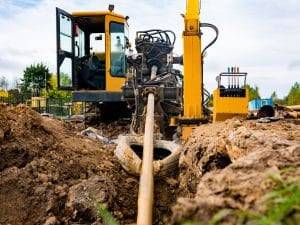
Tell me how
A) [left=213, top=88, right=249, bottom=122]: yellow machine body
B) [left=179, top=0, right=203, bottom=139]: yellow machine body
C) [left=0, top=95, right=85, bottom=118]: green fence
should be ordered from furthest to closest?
[left=0, top=95, right=85, bottom=118]: green fence < [left=179, top=0, right=203, bottom=139]: yellow machine body < [left=213, top=88, right=249, bottom=122]: yellow machine body

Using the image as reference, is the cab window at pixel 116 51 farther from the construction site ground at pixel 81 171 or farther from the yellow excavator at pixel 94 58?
the construction site ground at pixel 81 171

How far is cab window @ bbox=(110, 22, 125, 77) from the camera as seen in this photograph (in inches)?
465

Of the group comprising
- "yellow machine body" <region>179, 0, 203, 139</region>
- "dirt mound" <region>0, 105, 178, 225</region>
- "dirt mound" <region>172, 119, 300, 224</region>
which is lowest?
"dirt mound" <region>0, 105, 178, 225</region>

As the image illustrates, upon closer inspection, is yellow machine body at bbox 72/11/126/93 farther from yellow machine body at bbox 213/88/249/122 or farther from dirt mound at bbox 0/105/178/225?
dirt mound at bbox 0/105/178/225

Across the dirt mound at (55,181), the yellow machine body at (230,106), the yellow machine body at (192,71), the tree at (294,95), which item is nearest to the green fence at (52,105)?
the yellow machine body at (192,71)

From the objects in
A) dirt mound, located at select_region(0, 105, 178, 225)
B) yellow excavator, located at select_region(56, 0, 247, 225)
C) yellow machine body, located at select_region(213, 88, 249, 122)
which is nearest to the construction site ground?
dirt mound, located at select_region(0, 105, 178, 225)

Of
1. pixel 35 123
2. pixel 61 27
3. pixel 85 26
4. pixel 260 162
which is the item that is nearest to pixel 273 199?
pixel 260 162

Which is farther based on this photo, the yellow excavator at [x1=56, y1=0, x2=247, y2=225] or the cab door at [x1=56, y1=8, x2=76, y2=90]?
the cab door at [x1=56, y1=8, x2=76, y2=90]

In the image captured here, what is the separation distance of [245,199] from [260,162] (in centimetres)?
61

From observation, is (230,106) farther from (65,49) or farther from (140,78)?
(65,49)

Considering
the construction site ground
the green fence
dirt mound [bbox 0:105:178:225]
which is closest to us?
the construction site ground

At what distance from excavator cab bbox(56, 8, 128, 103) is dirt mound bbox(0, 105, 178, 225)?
4730 mm

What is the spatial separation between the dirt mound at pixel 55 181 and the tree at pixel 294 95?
3272cm

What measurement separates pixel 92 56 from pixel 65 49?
2.83ft
